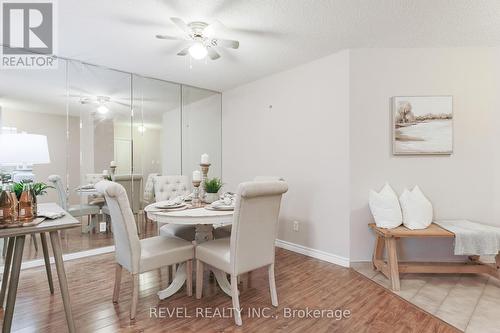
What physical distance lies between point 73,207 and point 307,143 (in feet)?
10.5

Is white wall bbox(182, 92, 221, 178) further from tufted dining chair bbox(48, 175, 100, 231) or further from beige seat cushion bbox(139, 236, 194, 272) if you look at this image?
beige seat cushion bbox(139, 236, 194, 272)

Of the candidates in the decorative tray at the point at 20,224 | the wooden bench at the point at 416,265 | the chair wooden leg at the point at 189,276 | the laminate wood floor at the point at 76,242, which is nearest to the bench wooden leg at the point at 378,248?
the wooden bench at the point at 416,265

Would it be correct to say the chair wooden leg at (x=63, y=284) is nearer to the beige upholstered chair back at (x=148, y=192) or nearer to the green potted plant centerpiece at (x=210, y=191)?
the green potted plant centerpiece at (x=210, y=191)

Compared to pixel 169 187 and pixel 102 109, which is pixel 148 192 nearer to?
pixel 169 187

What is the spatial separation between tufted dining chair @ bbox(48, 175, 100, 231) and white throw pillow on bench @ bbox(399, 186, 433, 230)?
3.87 m

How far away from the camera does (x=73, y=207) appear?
3436 mm

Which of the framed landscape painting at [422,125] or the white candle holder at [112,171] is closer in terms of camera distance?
the framed landscape painting at [422,125]

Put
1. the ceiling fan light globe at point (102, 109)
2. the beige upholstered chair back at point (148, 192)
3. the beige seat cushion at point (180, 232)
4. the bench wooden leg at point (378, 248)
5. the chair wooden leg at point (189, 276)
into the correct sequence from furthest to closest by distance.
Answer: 1. the beige upholstered chair back at point (148, 192)
2. the ceiling fan light globe at point (102, 109)
3. the bench wooden leg at point (378, 248)
4. the beige seat cushion at point (180, 232)
5. the chair wooden leg at point (189, 276)

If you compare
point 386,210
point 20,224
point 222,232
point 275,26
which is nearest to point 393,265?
point 386,210

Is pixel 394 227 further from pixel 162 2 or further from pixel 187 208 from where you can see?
pixel 162 2

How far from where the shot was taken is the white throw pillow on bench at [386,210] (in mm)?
2682

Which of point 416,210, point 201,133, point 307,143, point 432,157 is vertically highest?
point 201,133

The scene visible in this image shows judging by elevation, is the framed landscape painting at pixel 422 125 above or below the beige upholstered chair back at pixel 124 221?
above

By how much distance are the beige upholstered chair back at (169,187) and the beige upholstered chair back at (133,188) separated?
23.7 inches
